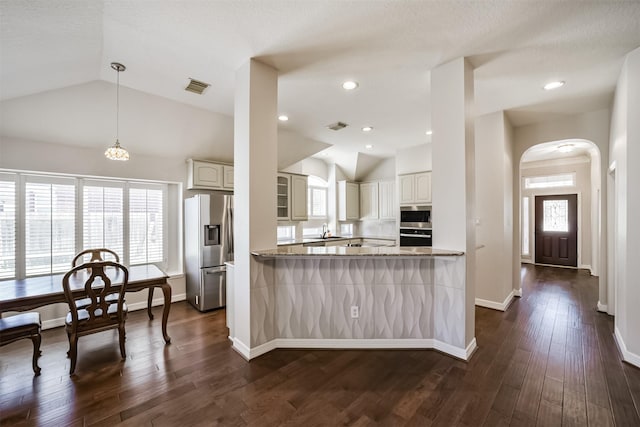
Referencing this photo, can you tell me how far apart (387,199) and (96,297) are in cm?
544

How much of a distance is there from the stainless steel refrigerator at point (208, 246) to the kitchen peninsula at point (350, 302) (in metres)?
1.49

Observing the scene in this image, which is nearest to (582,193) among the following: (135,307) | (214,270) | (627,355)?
(627,355)

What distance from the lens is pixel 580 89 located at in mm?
3141

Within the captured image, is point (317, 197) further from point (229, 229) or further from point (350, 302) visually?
point (350, 302)

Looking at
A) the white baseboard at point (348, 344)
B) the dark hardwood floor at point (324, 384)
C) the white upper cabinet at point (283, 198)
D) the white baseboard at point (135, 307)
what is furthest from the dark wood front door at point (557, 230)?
the white baseboard at point (135, 307)

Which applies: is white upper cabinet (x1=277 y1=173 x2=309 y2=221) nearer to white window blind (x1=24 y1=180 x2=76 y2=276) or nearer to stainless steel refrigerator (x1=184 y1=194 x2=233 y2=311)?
stainless steel refrigerator (x1=184 y1=194 x2=233 y2=311)

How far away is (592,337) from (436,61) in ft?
10.9

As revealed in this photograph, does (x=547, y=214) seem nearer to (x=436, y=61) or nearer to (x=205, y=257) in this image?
(x=436, y=61)

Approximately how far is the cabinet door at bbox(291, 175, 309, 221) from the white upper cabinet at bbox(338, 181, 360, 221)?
134cm

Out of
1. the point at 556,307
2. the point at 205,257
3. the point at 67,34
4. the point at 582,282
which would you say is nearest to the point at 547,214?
the point at 582,282

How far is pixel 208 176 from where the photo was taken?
14.3 ft

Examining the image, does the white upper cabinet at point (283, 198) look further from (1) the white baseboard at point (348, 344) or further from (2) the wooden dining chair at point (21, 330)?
(2) the wooden dining chair at point (21, 330)

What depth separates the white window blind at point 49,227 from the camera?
11.0 feet

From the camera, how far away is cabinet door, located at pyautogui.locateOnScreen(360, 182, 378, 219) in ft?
21.8
